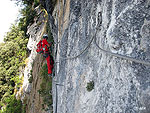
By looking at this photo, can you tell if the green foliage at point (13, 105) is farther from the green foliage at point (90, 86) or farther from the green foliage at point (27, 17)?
the green foliage at point (90, 86)

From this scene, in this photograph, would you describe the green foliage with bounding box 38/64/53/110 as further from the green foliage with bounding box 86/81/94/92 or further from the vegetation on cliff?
the vegetation on cliff

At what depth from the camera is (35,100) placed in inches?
414

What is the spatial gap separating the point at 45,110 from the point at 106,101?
21.7 feet

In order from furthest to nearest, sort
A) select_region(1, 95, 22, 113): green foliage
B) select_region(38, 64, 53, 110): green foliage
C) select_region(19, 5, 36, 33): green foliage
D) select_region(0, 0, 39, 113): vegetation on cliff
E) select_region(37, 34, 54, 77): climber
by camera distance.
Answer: select_region(19, 5, 36, 33): green foliage
select_region(0, 0, 39, 113): vegetation on cliff
select_region(1, 95, 22, 113): green foliage
select_region(38, 64, 53, 110): green foliage
select_region(37, 34, 54, 77): climber

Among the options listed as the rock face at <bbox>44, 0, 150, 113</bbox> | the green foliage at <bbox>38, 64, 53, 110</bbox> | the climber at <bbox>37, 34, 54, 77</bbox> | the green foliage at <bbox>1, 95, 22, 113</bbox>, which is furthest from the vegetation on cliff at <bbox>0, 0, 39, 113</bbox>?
the rock face at <bbox>44, 0, 150, 113</bbox>

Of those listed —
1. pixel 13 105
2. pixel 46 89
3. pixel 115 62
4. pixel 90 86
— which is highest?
pixel 115 62

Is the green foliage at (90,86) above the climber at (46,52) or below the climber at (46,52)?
below

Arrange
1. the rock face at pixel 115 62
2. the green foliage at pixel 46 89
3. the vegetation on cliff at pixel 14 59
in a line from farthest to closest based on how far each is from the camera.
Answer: the vegetation on cliff at pixel 14 59, the green foliage at pixel 46 89, the rock face at pixel 115 62

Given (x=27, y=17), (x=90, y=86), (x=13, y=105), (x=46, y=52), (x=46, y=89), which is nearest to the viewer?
(x=90, y=86)

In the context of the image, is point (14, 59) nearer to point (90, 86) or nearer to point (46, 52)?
point (46, 52)

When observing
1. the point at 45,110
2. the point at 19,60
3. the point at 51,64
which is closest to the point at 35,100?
the point at 45,110

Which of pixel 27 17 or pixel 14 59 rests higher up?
pixel 27 17

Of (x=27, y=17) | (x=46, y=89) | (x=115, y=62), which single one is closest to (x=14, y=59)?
(x=27, y=17)

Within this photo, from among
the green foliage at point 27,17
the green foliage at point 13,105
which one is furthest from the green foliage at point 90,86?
the green foliage at point 27,17
